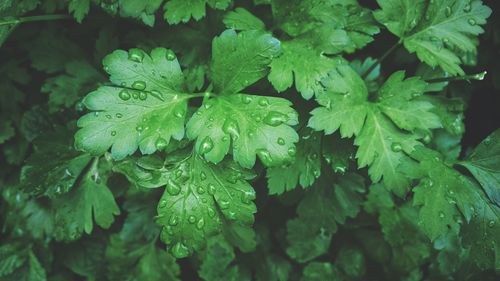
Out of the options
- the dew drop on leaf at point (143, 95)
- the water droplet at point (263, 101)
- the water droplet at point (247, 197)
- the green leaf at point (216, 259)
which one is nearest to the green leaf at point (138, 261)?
the green leaf at point (216, 259)

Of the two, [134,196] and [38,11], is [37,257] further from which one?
[38,11]

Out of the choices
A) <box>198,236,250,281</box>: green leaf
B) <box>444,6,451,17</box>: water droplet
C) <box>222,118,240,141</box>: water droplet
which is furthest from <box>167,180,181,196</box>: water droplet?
<box>444,6,451,17</box>: water droplet

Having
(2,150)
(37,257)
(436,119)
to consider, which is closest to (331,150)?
(436,119)

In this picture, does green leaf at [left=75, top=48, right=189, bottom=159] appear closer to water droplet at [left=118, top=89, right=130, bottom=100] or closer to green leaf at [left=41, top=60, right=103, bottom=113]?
water droplet at [left=118, top=89, right=130, bottom=100]

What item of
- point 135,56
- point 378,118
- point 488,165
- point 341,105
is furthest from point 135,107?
point 488,165

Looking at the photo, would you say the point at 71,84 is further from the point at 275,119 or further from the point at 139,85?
the point at 275,119
